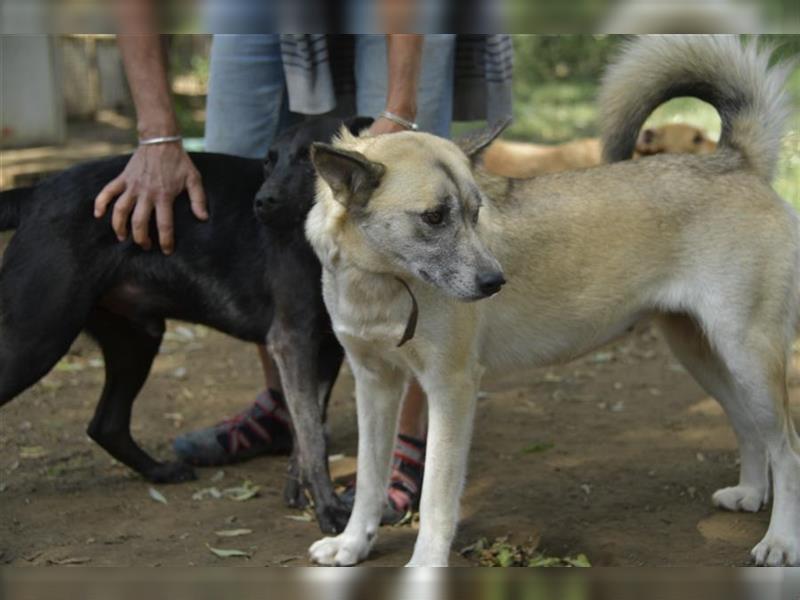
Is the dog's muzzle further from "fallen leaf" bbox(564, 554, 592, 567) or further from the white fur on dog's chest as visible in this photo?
"fallen leaf" bbox(564, 554, 592, 567)

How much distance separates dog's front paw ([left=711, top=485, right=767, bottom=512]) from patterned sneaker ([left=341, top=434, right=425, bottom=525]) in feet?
3.62

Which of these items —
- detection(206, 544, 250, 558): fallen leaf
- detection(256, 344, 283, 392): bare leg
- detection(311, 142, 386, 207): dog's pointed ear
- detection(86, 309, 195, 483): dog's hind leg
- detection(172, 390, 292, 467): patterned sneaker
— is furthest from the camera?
detection(256, 344, 283, 392): bare leg

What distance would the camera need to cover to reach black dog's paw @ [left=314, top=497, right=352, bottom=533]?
149 inches

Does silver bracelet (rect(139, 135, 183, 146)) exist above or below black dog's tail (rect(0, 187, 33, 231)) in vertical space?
above

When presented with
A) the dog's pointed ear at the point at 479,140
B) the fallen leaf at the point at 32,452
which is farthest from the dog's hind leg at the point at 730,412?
the fallen leaf at the point at 32,452

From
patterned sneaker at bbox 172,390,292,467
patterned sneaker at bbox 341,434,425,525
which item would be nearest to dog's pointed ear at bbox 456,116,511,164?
patterned sneaker at bbox 341,434,425,525

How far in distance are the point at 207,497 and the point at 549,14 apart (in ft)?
9.35

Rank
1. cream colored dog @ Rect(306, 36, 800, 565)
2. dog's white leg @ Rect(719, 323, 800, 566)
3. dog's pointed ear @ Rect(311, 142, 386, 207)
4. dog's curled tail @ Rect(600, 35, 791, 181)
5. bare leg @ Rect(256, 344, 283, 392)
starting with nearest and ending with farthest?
dog's pointed ear @ Rect(311, 142, 386, 207) → cream colored dog @ Rect(306, 36, 800, 565) → dog's white leg @ Rect(719, 323, 800, 566) → dog's curled tail @ Rect(600, 35, 791, 181) → bare leg @ Rect(256, 344, 283, 392)

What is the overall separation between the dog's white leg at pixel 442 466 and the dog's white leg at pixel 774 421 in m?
0.91

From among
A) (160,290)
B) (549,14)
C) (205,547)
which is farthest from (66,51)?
(549,14)

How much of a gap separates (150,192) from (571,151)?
4.22 metres

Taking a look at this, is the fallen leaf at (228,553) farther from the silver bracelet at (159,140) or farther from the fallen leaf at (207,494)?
the silver bracelet at (159,140)

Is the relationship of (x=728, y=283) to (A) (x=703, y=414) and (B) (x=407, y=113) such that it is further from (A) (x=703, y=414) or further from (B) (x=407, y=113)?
(A) (x=703, y=414)

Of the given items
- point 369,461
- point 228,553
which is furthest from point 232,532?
point 369,461
